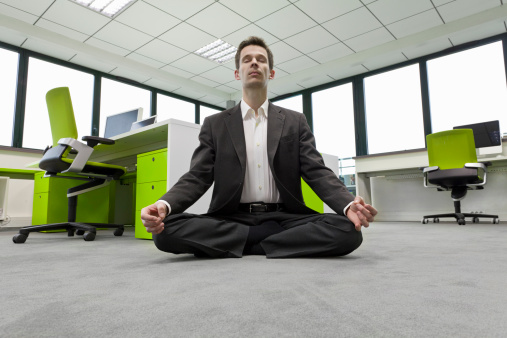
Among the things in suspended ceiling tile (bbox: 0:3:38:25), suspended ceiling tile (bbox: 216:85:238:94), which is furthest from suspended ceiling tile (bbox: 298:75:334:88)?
suspended ceiling tile (bbox: 0:3:38:25)

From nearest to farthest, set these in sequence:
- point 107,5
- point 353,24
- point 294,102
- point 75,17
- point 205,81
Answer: point 107,5, point 75,17, point 353,24, point 205,81, point 294,102

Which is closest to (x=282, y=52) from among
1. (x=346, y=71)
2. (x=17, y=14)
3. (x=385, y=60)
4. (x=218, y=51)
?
(x=218, y=51)

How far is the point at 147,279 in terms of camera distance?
837 mm

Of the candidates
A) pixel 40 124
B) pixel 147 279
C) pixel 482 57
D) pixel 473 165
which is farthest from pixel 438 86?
pixel 40 124

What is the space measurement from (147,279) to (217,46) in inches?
169

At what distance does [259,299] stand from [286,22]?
3969mm

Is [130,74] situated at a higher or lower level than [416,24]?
lower

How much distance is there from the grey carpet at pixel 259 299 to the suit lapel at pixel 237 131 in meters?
0.44

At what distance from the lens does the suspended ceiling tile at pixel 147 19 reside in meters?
3.70

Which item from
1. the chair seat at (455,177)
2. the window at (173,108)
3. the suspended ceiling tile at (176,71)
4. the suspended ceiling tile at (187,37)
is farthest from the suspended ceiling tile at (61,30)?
the chair seat at (455,177)

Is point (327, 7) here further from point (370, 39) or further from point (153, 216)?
point (153, 216)

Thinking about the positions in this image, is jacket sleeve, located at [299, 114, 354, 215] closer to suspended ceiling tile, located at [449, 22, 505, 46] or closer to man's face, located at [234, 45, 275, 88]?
man's face, located at [234, 45, 275, 88]

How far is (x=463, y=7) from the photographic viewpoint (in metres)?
Result: 3.75

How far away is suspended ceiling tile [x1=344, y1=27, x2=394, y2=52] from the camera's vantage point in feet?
14.1
